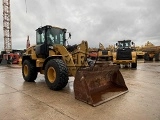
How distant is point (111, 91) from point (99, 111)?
1.61 metres

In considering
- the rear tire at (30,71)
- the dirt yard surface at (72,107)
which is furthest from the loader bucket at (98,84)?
the rear tire at (30,71)

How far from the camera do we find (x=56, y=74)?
5.70m

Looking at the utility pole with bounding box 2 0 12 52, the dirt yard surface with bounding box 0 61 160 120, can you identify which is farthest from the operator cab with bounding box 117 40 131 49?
the utility pole with bounding box 2 0 12 52

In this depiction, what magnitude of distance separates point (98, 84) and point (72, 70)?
1.02m

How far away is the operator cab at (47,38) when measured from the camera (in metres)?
6.94

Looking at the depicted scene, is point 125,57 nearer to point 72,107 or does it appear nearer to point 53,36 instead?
point 53,36

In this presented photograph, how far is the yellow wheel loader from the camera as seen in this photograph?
4.76 meters

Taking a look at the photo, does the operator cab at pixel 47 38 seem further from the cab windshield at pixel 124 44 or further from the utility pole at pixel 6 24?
the utility pole at pixel 6 24

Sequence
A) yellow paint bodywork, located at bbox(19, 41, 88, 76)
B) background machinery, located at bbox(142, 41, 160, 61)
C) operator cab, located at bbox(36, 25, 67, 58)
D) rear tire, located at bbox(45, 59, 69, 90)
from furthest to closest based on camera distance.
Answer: background machinery, located at bbox(142, 41, 160, 61) < operator cab, located at bbox(36, 25, 67, 58) < yellow paint bodywork, located at bbox(19, 41, 88, 76) < rear tire, located at bbox(45, 59, 69, 90)

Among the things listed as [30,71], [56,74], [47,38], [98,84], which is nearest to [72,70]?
[56,74]

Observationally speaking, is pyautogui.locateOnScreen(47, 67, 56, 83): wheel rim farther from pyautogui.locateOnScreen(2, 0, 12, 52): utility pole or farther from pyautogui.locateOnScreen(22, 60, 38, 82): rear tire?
pyautogui.locateOnScreen(2, 0, 12, 52): utility pole

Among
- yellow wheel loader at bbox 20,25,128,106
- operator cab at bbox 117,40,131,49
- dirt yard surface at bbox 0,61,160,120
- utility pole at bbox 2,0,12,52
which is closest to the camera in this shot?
dirt yard surface at bbox 0,61,160,120

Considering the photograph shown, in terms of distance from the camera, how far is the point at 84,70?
482 cm

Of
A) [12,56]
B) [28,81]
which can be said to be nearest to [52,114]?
[28,81]
